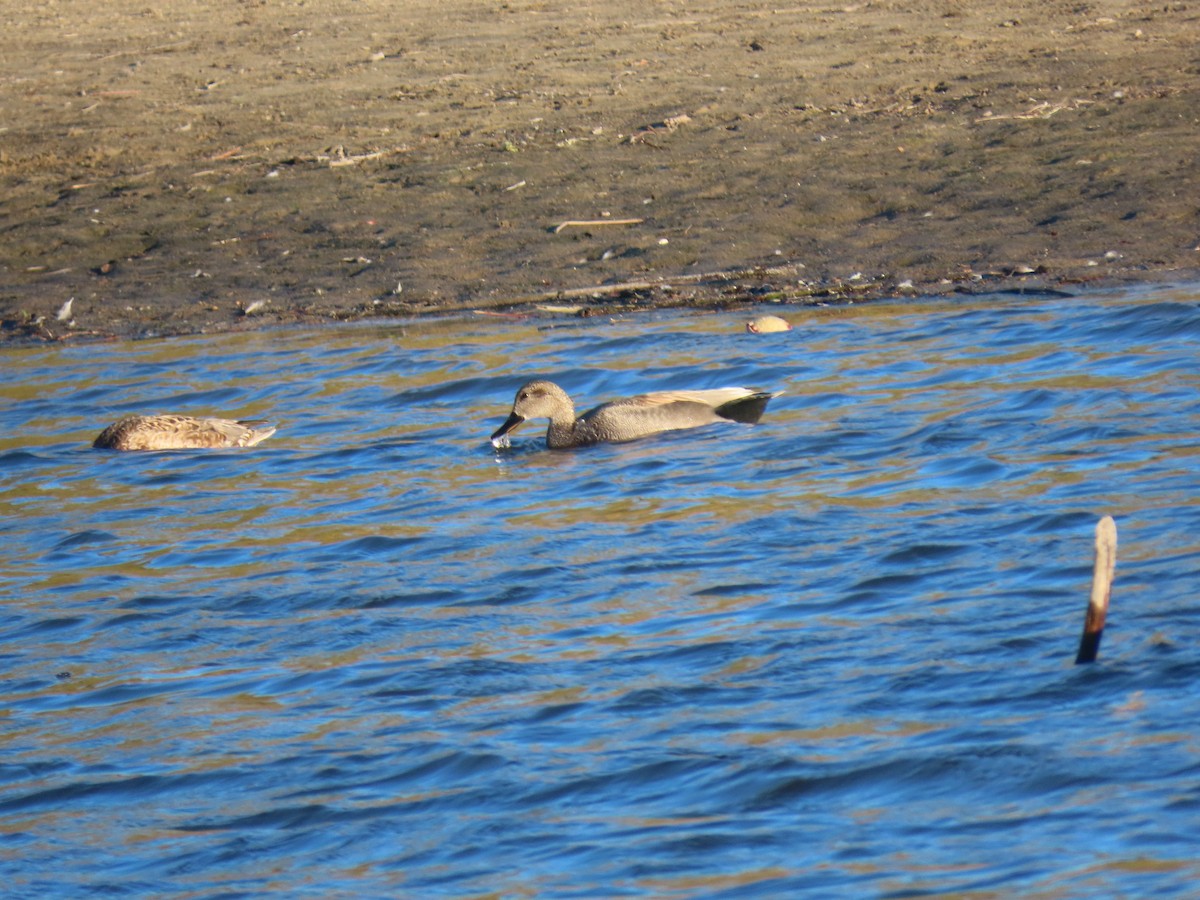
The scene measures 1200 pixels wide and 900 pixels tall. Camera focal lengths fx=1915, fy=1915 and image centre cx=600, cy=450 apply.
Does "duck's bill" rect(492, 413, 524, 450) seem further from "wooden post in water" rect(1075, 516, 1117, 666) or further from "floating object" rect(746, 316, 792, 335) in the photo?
"wooden post in water" rect(1075, 516, 1117, 666)

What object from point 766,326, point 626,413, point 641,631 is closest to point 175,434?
point 626,413

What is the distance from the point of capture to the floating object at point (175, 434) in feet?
34.3

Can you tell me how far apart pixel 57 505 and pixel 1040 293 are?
19.4 feet

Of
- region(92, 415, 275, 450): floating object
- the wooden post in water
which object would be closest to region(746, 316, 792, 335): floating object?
region(92, 415, 275, 450): floating object

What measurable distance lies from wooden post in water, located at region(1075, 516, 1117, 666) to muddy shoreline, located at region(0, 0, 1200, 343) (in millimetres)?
6480

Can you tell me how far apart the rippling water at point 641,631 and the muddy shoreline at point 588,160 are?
1.57 meters

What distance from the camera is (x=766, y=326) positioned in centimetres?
1165

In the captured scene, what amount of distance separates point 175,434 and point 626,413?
250 centimetres

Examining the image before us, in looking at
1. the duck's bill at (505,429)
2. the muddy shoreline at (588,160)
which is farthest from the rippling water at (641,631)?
the muddy shoreline at (588,160)

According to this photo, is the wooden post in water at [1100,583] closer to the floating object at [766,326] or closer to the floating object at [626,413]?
the floating object at [626,413]

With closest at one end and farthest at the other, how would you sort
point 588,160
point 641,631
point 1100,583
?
point 1100,583, point 641,631, point 588,160

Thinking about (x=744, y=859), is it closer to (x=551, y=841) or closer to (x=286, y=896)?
(x=551, y=841)

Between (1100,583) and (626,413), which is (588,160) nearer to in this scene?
(626,413)

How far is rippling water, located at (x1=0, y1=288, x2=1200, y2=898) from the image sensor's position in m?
5.04
